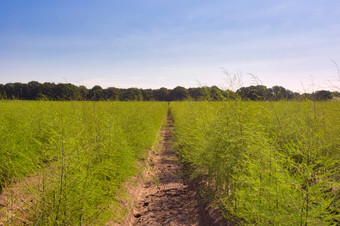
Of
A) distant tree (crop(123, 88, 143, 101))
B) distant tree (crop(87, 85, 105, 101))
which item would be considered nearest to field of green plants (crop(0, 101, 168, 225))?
distant tree (crop(87, 85, 105, 101))

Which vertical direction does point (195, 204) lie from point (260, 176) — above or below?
below

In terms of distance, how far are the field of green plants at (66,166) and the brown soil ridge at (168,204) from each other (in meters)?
0.67

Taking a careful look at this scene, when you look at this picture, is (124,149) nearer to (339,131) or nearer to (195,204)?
(195,204)

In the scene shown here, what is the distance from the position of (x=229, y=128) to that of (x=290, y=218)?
73.5 inches

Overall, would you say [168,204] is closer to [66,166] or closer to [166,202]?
[166,202]

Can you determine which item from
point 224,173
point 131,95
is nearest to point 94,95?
point 131,95

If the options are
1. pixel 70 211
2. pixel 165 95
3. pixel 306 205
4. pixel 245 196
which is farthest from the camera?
pixel 165 95

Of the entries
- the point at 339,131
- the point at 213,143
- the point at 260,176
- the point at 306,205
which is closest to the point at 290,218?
the point at 306,205

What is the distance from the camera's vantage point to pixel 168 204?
5027 millimetres

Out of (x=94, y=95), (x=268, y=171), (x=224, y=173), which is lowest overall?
(x=224, y=173)

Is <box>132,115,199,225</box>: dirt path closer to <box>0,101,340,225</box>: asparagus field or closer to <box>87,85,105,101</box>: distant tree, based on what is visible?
<box>0,101,340,225</box>: asparagus field

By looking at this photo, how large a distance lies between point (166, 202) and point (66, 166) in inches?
131

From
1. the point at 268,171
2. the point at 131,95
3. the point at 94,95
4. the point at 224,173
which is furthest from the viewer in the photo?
the point at 131,95

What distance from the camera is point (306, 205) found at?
1886mm
